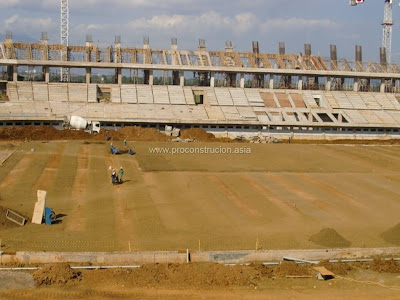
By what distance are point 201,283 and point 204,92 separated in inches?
2162

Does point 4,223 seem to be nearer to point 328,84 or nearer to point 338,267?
point 338,267

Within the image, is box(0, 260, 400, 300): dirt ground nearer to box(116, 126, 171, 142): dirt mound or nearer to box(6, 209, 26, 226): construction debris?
box(6, 209, 26, 226): construction debris

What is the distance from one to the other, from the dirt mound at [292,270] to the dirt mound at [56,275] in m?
7.93

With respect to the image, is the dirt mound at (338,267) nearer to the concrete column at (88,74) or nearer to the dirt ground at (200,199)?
the dirt ground at (200,199)

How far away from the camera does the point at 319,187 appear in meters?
39.9

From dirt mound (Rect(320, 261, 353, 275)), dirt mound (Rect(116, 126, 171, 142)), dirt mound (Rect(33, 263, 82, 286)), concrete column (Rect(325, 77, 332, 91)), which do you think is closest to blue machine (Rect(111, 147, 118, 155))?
dirt mound (Rect(116, 126, 171, 142))

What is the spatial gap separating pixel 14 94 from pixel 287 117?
33.4 m

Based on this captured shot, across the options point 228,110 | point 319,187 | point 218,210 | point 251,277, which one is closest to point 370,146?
point 228,110

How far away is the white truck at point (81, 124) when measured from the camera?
6159 cm

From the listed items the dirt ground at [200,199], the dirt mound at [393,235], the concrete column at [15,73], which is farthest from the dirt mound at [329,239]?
the concrete column at [15,73]

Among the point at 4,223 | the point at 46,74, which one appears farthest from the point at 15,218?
the point at 46,74

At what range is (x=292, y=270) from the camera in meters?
23.0

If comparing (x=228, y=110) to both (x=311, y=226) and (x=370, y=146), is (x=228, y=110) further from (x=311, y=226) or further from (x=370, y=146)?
(x=311, y=226)

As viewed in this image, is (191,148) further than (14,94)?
No
